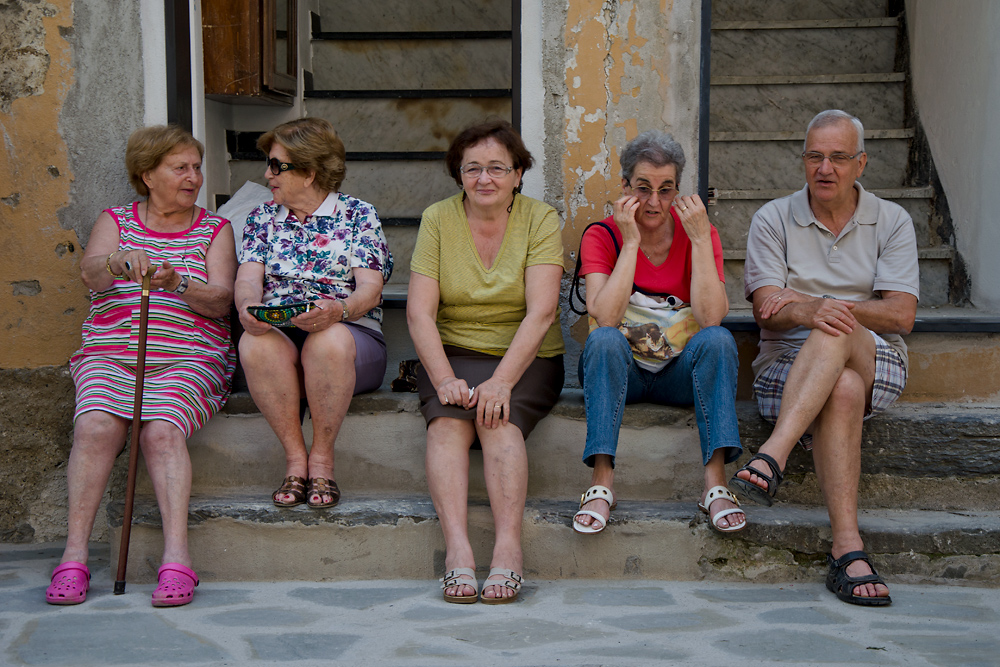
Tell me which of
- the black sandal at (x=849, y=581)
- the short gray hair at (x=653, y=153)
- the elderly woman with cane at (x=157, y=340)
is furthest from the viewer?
the short gray hair at (x=653, y=153)

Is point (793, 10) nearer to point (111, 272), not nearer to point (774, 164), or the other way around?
point (774, 164)

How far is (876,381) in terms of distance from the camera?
2.98 metres

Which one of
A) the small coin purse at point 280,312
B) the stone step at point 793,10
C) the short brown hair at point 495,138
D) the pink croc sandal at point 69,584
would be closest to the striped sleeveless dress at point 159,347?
the small coin purse at point 280,312

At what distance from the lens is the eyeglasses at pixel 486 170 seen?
9.94 feet

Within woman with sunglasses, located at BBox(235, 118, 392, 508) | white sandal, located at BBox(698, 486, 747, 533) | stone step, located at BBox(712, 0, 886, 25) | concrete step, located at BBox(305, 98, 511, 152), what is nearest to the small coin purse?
woman with sunglasses, located at BBox(235, 118, 392, 508)

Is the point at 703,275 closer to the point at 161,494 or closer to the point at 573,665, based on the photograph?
the point at 573,665

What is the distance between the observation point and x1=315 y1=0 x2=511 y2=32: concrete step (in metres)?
5.60

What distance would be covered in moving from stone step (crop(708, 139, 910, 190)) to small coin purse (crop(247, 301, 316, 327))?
8.68 feet

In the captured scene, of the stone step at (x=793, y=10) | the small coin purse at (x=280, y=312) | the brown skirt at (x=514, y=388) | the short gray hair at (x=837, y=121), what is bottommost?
the brown skirt at (x=514, y=388)

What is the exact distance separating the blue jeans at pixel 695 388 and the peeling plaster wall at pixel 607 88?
741mm

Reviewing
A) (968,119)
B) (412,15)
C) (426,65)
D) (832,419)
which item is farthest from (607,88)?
(412,15)

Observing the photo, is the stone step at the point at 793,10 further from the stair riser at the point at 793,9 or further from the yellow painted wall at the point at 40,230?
the yellow painted wall at the point at 40,230

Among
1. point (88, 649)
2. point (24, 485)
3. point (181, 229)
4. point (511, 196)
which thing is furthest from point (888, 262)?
point (24, 485)

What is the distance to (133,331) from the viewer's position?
10.2ft
